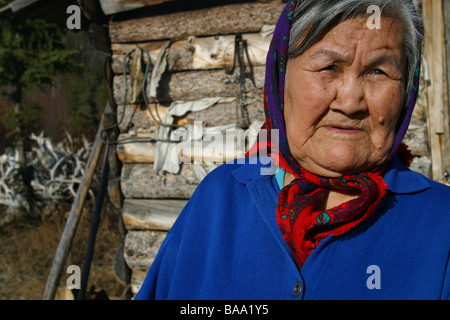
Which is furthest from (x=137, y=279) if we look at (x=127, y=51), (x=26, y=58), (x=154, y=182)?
(x=26, y=58)

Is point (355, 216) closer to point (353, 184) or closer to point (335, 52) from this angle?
point (353, 184)

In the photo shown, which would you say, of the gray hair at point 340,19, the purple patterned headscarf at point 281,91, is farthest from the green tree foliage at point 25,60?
the gray hair at point 340,19

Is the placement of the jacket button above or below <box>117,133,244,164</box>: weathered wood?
below

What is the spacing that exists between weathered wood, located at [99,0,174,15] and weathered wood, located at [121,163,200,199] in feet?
4.79

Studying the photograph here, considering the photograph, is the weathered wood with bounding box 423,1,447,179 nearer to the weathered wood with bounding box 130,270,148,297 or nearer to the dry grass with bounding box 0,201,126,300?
the weathered wood with bounding box 130,270,148,297

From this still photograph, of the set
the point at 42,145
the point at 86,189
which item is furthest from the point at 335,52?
the point at 42,145

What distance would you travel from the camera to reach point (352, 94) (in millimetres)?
1295

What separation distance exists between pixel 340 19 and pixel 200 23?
237 cm

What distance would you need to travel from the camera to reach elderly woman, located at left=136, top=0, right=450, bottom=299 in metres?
1.22

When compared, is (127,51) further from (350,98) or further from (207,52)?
(350,98)

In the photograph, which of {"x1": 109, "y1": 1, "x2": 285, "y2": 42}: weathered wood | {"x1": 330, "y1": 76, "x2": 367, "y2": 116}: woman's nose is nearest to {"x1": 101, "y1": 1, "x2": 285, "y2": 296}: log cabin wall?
{"x1": 109, "y1": 1, "x2": 285, "y2": 42}: weathered wood

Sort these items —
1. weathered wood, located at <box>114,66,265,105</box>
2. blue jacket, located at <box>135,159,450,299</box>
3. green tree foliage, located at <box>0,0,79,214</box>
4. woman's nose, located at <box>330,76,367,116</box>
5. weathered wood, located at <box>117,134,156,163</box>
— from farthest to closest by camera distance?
1. green tree foliage, located at <box>0,0,79,214</box>
2. weathered wood, located at <box>117,134,156,163</box>
3. weathered wood, located at <box>114,66,265,105</box>
4. woman's nose, located at <box>330,76,367,116</box>
5. blue jacket, located at <box>135,159,450,299</box>
